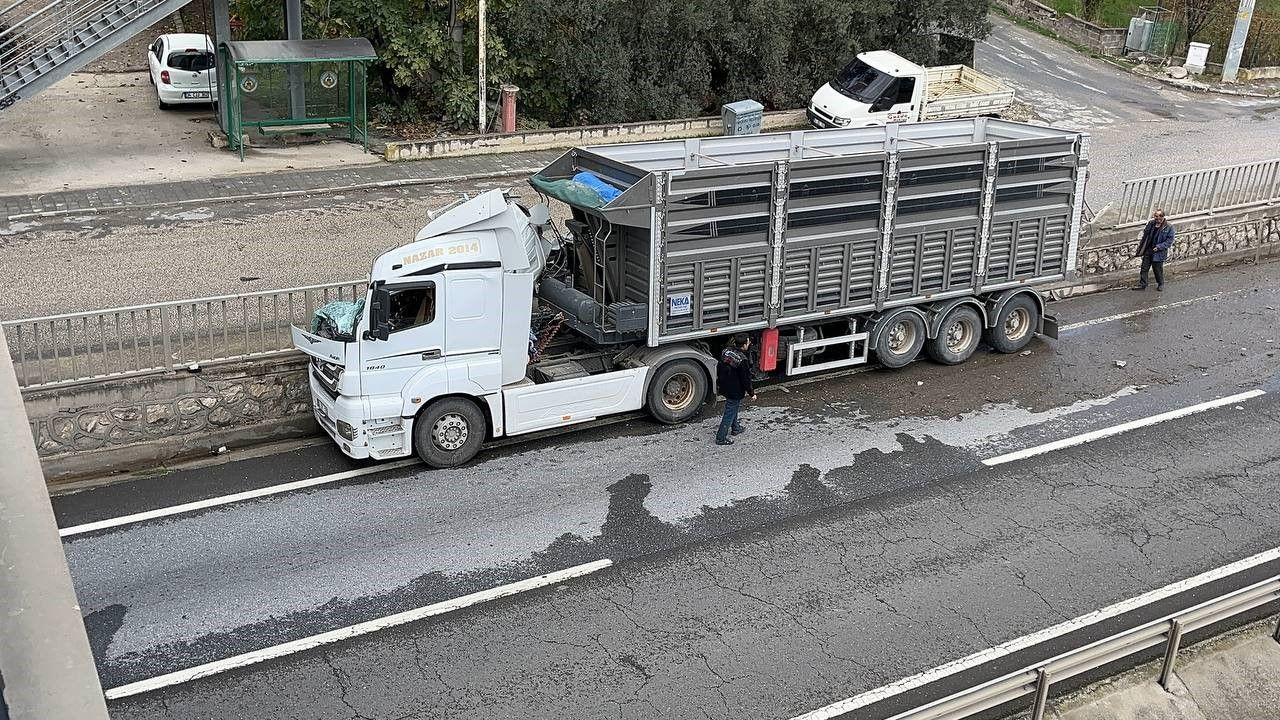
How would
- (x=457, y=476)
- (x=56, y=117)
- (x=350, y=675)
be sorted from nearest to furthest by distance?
(x=350, y=675), (x=457, y=476), (x=56, y=117)

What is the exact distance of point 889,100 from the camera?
27.8 m

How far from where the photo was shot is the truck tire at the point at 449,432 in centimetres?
1327

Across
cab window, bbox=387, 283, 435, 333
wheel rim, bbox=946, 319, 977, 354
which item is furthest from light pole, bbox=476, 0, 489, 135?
cab window, bbox=387, 283, 435, 333

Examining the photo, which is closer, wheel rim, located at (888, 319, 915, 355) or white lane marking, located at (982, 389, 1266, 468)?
white lane marking, located at (982, 389, 1266, 468)

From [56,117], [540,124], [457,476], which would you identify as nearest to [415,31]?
[540,124]

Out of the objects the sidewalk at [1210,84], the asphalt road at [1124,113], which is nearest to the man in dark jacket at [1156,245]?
the asphalt road at [1124,113]

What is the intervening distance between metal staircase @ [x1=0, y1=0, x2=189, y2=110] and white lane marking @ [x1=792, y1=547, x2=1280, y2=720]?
63.6 feet

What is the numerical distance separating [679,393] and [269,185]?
11.3m

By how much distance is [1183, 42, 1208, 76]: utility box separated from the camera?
37.2 meters

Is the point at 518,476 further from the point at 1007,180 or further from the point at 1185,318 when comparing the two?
the point at 1185,318

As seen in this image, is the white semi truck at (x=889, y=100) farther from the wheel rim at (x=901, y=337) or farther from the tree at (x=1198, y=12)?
the tree at (x=1198, y=12)

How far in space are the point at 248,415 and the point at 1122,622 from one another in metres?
9.36

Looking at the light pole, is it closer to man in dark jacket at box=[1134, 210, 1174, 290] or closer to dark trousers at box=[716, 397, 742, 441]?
man in dark jacket at box=[1134, 210, 1174, 290]

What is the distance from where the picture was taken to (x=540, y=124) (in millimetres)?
28047
